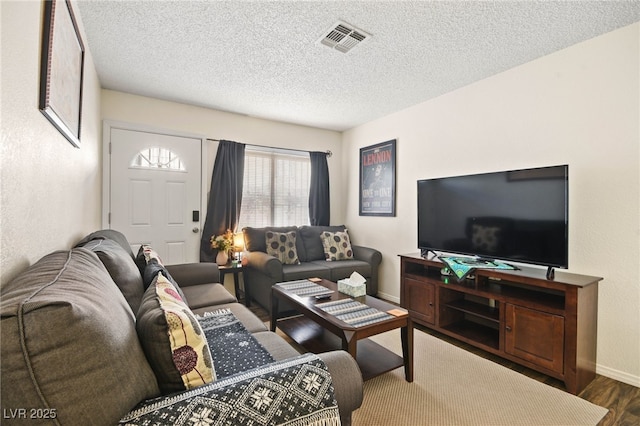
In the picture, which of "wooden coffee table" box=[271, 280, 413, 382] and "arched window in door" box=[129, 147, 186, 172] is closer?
"wooden coffee table" box=[271, 280, 413, 382]

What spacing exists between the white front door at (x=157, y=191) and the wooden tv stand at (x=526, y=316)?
2.89 metres

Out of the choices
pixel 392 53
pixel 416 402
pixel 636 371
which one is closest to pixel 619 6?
pixel 392 53

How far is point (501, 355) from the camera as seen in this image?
2.35 metres

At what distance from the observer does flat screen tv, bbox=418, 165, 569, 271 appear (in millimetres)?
2205

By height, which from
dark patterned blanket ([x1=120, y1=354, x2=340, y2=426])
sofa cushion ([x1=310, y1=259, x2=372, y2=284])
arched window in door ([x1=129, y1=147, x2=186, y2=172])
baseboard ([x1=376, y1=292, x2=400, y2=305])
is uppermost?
arched window in door ([x1=129, y1=147, x2=186, y2=172])

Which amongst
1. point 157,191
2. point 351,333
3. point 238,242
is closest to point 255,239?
point 238,242

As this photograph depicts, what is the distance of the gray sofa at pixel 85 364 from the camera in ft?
2.05

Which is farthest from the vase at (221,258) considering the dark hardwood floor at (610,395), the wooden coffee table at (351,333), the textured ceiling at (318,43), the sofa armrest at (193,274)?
the dark hardwood floor at (610,395)

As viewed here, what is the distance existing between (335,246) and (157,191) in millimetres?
2380

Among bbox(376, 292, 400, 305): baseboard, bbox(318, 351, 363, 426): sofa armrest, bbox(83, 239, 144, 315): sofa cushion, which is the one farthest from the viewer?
bbox(376, 292, 400, 305): baseboard

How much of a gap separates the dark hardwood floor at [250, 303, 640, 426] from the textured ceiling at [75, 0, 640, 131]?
8.31 feet

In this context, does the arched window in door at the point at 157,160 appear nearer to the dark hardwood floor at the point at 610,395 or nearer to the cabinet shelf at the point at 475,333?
the cabinet shelf at the point at 475,333

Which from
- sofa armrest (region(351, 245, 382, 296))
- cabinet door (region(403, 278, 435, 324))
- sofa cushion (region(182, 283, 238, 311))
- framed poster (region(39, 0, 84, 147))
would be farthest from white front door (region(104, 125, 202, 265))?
cabinet door (region(403, 278, 435, 324))

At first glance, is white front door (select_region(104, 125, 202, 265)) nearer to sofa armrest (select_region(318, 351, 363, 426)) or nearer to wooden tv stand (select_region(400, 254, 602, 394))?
wooden tv stand (select_region(400, 254, 602, 394))
